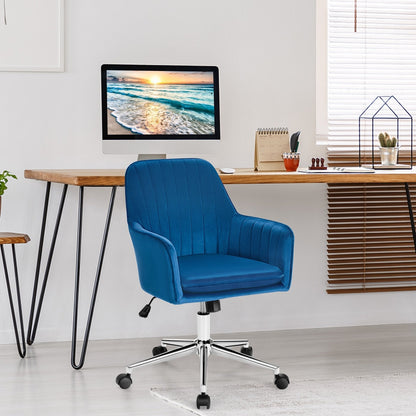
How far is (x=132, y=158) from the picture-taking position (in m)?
3.63

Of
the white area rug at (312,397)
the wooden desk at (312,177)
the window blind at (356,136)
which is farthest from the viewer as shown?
the window blind at (356,136)

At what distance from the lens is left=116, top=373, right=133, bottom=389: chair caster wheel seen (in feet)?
9.09

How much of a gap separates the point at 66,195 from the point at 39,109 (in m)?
0.43

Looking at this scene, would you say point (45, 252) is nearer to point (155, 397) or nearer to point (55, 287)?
point (55, 287)

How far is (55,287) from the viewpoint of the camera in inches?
140

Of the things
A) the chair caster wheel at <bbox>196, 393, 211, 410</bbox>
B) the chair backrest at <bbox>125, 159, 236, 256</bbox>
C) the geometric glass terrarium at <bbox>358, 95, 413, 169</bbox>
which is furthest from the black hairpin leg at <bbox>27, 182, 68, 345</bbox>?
the geometric glass terrarium at <bbox>358, 95, 413, 169</bbox>

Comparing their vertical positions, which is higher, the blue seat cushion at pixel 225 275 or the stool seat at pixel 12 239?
the stool seat at pixel 12 239

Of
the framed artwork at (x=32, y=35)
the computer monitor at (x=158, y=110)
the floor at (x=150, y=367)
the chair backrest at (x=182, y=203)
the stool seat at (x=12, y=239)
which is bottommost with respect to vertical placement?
the floor at (x=150, y=367)

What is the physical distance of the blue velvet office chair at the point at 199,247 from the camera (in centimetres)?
262

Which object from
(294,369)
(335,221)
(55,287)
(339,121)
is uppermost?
(339,121)

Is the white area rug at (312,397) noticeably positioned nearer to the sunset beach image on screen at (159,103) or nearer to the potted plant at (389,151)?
the potted plant at (389,151)

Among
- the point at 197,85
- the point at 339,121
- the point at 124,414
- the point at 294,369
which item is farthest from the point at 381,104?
the point at 124,414

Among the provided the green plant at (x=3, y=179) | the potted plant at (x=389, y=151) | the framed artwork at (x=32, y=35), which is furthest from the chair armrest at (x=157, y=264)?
the potted plant at (x=389, y=151)

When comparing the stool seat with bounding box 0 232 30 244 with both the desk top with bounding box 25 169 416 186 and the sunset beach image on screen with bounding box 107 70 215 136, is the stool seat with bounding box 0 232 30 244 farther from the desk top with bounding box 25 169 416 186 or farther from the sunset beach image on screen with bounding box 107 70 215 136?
the sunset beach image on screen with bounding box 107 70 215 136
